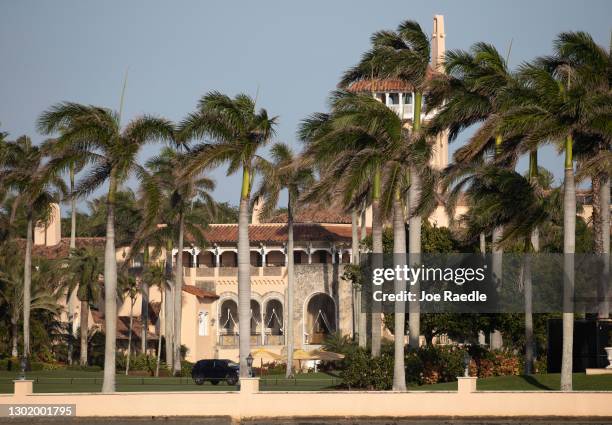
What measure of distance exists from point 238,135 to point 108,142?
469 cm

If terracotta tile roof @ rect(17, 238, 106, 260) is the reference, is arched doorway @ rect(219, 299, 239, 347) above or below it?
below

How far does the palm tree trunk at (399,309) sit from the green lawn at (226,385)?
143 centimetres

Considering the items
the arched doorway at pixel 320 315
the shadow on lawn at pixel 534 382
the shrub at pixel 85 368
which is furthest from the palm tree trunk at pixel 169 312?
the shadow on lawn at pixel 534 382

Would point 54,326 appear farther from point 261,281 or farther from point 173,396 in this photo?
point 173,396

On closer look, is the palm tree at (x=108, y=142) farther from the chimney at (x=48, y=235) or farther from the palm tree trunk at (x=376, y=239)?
the chimney at (x=48, y=235)

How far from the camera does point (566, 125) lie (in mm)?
37031

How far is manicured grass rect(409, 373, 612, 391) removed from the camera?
37241 millimetres

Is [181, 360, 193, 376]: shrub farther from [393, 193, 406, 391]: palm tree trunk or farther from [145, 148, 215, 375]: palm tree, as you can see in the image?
[393, 193, 406, 391]: palm tree trunk

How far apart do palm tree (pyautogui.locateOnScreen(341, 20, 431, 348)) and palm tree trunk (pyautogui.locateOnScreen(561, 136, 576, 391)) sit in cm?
561

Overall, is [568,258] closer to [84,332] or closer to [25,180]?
[25,180]

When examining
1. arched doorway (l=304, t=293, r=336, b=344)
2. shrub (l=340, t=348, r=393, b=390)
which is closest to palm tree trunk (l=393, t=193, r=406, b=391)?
shrub (l=340, t=348, r=393, b=390)

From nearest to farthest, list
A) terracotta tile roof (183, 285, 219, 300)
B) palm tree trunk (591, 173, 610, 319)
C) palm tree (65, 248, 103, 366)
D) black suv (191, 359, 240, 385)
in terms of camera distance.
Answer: palm tree trunk (591, 173, 610, 319) < black suv (191, 359, 240, 385) < palm tree (65, 248, 103, 366) < terracotta tile roof (183, 285, 219, 300)

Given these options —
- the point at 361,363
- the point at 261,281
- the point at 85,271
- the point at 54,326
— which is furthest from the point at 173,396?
the point at 261,281

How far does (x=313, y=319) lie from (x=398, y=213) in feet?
146
